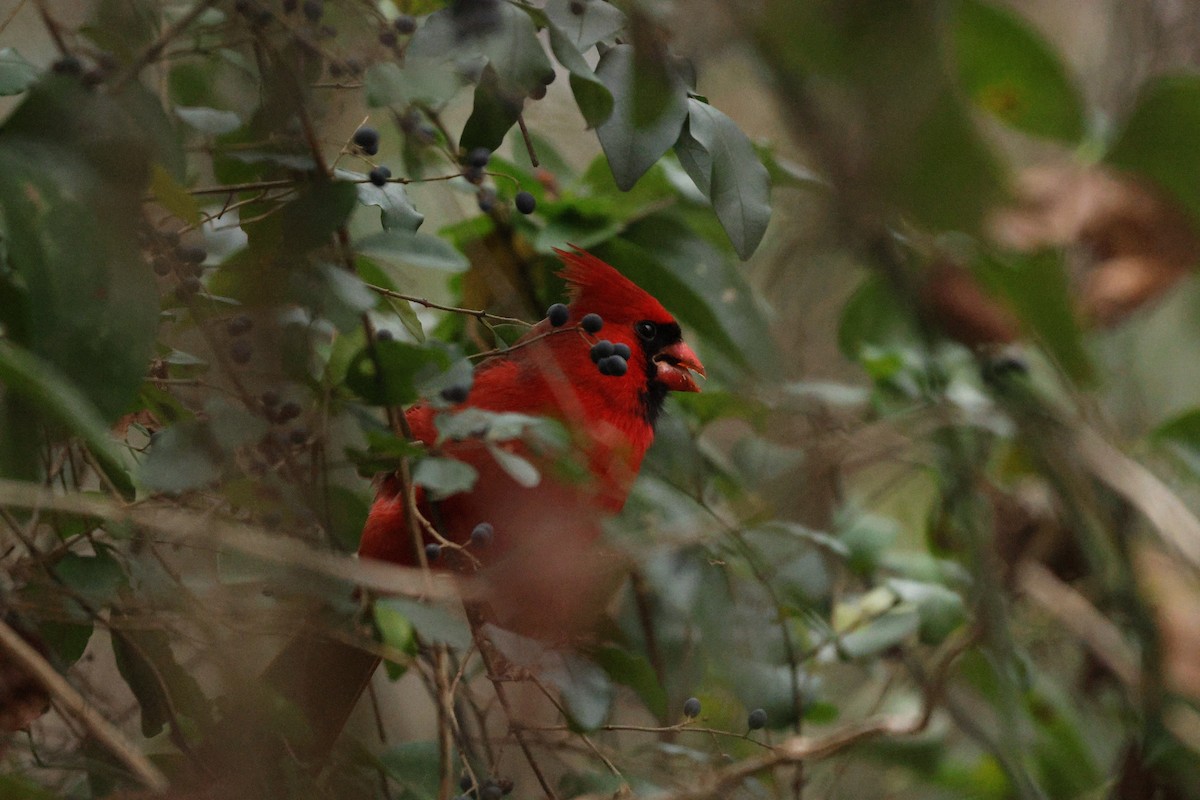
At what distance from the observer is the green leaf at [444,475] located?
1.07 metres

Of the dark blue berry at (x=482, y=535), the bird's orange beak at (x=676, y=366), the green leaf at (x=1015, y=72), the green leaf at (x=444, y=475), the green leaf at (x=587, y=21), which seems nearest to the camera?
the green leaf at (x=1015, y=72)

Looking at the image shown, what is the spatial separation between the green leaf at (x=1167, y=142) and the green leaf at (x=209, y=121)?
976 mm

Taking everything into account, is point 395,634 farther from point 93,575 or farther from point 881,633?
point 881,633

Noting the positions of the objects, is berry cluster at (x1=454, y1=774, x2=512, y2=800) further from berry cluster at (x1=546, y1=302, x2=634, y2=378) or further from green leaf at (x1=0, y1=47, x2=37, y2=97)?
green leaf at (x1=0, y1=47, x2=37, y2=97)

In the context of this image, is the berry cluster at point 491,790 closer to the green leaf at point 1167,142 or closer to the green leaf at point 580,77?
the green leaf at point 580,77

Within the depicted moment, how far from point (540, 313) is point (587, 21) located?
3.18 feet

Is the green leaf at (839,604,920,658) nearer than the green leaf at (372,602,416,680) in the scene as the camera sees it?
No

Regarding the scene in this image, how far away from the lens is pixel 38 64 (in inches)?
52.1

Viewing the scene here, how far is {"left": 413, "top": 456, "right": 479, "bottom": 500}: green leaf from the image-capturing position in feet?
3.50

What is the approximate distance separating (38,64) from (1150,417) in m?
2.34

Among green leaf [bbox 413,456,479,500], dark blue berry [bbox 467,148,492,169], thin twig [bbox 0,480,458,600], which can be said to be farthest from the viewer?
dark blue berry [bbox 467,148,492,169]

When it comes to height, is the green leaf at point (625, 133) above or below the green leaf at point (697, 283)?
above

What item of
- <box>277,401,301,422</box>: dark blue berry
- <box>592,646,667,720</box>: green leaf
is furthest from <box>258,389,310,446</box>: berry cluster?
<box>592,646,667,720</box>: green leaf

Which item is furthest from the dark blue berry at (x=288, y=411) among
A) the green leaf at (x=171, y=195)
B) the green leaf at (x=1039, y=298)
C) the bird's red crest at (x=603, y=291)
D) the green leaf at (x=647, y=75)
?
the bird's red crest at (x=603, y=291)
